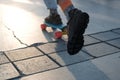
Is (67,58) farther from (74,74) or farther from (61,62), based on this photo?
(74,74)

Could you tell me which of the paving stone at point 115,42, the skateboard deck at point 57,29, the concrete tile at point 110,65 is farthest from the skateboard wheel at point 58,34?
the concrete tile at point 110,65

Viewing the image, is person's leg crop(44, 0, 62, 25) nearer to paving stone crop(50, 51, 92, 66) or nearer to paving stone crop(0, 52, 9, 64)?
paving stone crop(50, 51, 92, 66)

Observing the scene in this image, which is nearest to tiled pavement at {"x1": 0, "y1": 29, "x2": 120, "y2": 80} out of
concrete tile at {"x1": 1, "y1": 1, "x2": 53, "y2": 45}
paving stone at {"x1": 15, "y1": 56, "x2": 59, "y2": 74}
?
paving stone at {"x1": 15, "y1": 56, "x2": 59, "y2": 74}

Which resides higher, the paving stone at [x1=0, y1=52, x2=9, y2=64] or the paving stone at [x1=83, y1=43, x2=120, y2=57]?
the paving stone at [x1=0, y1=52, x2=9, y2=64]

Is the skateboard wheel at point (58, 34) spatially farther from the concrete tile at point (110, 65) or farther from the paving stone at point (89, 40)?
the concrete tile at point (110, 65)

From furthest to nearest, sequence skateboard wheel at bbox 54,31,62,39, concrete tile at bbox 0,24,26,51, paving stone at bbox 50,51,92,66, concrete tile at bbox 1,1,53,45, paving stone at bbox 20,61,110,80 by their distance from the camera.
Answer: concrete tile at bbox 1,1,53,45
skateboard wheel at bbox 54,31,62,39
concrete tile at bbox 0,24,26,51
paving stone at bbox 50,51,92,66
paving stone at bbox 20,61,110,80

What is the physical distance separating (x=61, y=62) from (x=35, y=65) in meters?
0.23

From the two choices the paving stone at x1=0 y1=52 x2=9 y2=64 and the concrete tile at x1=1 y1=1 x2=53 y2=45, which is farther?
the concrete tile at x1=1 y1=1 x2=53 y2=45

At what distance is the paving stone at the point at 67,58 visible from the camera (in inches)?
96.3

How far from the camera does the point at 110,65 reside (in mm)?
2375

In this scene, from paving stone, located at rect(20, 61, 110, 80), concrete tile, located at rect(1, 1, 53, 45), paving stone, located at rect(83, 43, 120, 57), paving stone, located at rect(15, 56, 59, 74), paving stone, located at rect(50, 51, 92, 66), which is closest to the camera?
paving stone, located at rect(20, 61, 110, 80)

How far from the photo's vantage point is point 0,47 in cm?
281

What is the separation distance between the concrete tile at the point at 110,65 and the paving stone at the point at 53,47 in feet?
1.46

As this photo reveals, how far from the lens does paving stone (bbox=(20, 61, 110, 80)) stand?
7.12ft
